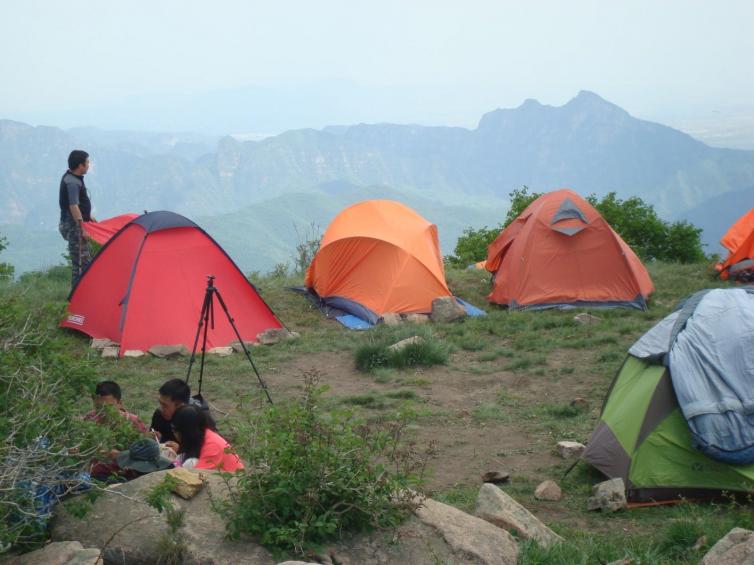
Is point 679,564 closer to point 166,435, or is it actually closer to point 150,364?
point 166,435

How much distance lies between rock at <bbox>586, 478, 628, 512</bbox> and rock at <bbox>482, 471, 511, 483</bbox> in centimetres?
82

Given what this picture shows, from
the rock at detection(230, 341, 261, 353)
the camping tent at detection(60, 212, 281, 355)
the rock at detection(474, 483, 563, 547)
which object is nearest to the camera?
the rock at detection(474, 483, 563, 547)

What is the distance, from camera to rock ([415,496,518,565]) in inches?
172

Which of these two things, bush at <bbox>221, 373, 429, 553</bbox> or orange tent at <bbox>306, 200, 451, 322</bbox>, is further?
orange tent at <bbox>306, 200, 451, 322</bbox>

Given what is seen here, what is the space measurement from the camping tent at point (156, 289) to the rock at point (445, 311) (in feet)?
8.78

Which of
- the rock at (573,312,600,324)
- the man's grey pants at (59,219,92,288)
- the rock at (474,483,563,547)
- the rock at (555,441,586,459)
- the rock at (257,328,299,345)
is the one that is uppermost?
the man's grey pants at (59,219,92,288)

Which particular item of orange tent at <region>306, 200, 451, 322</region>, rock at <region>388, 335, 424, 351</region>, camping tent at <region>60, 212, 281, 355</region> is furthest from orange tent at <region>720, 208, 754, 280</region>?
camping tent at <region>60, 212, 281, 355</region>

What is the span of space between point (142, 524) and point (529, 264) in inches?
392

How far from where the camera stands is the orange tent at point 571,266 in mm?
13281

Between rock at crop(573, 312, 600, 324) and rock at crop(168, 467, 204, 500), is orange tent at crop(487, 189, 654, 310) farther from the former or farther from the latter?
rock at crop(168, 467, 204, 500)

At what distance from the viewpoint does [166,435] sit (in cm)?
648

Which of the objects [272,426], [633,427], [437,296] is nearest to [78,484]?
[272,426]

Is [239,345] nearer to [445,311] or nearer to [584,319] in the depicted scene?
[445,311]

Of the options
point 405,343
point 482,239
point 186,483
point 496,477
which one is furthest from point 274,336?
point 482,239
